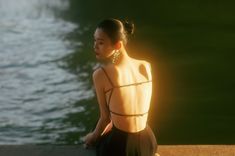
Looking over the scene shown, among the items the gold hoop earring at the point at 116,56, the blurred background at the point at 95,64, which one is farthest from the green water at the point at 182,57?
the gold hoop earring at the point at 116,56

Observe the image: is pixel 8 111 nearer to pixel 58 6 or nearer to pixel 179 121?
pixel 179 121

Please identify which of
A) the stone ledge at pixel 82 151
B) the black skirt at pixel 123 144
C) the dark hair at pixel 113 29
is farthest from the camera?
the stone ledge at pixel 82 151

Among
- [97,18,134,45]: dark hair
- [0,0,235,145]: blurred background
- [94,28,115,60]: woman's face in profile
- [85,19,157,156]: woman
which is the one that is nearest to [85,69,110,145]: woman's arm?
[85,19,157,156]: woman

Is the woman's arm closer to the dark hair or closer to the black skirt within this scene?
the black skirt

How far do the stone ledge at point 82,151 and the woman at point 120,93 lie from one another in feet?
1.29

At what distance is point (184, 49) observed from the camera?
8273mm

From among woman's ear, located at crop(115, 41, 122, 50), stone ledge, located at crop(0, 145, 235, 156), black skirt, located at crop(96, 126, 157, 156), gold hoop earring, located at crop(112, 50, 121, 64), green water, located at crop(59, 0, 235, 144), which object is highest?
woman's ear, located at crop(115, 41, 122, 50)

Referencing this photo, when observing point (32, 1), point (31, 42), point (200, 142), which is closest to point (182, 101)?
point (200, 142)

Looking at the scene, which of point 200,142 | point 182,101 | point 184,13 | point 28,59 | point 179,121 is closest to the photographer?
point 200,142

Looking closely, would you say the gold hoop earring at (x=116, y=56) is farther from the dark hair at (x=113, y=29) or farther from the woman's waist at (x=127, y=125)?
the woman's waist at (x=127, y=125)

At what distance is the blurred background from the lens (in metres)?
5.84

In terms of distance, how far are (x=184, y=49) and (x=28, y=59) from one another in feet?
8.38

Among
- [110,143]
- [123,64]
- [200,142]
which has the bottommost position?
[200,142]

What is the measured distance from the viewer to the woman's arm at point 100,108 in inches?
116
